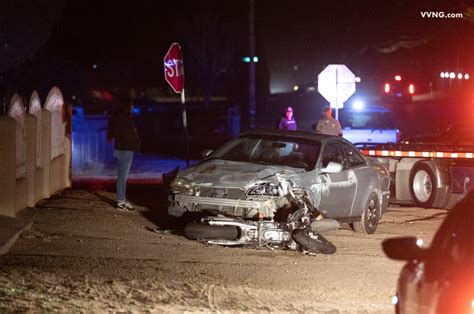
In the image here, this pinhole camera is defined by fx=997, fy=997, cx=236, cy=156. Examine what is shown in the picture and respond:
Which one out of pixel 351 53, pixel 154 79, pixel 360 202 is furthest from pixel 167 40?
pixel 360 202

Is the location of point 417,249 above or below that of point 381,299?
above

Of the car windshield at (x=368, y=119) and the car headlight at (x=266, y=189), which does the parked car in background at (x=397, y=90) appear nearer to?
the car windshield at (x=368, y=119)

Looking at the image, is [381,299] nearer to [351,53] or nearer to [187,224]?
[187,224]

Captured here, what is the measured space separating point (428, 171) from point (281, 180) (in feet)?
23.8

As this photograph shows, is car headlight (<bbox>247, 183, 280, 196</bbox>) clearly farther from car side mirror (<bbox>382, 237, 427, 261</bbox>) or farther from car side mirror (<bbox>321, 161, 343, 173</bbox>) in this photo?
car side mirror (<bbox>382, 237, 427, 261</bbox>)

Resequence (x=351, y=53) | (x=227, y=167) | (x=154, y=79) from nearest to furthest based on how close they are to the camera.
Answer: (x=227, y=167) < (x=351, y=53) < (x=154, y=79)

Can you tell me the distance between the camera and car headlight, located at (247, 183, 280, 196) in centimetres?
1291

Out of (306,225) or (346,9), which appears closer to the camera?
(306,225)

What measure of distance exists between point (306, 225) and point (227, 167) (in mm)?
1569

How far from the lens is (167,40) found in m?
63.5

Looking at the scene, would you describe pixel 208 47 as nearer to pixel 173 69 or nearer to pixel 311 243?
pixel 173 69

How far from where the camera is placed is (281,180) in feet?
42.8

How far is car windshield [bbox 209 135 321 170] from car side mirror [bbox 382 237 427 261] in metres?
7.52

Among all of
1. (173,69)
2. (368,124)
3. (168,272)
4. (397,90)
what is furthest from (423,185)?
(397,90)
